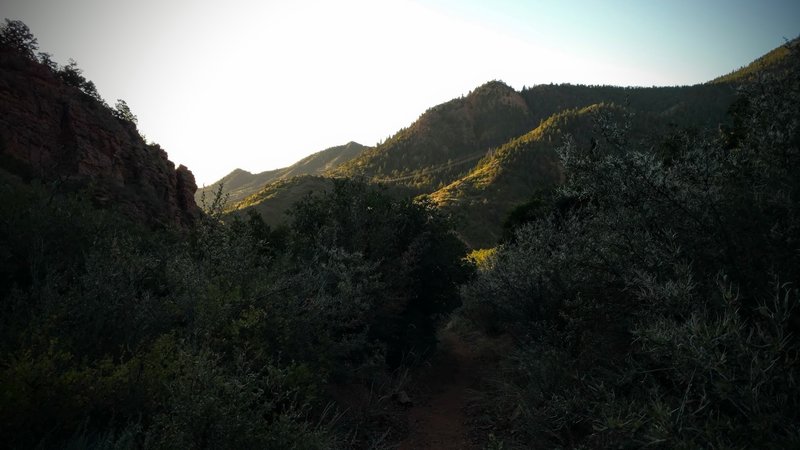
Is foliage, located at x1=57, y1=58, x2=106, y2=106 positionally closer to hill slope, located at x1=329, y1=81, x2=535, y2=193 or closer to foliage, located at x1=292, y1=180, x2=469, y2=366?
foliage, located at x1=292, y1=180, x2=469, y2=366

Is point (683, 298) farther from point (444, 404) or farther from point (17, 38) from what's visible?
point (17, 38)

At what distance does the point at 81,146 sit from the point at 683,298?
121 feet

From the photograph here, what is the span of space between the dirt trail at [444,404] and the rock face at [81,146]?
740 inches

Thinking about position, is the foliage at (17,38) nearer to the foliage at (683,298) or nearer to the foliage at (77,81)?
the foliage at (77,81)

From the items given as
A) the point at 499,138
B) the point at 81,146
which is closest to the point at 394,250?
the point at 81,146

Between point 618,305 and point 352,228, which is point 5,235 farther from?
point 618,305

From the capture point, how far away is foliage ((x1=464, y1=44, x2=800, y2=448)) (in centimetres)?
367

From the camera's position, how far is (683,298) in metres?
4.68

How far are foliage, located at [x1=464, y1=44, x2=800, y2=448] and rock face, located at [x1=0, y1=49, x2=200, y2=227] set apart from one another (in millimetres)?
23816

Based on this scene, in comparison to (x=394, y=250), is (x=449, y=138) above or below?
above

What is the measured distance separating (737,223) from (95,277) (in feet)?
31.5

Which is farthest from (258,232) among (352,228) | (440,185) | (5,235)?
(440,185)

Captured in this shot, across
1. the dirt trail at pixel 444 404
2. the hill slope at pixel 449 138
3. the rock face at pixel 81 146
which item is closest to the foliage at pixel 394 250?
the dirt trail at pixel 444 404

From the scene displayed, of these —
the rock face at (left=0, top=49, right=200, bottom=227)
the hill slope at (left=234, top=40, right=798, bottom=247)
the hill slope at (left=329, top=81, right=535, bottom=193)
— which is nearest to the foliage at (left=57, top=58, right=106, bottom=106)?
the rock face at (left=0, top=49, right=200, bottom=227)
